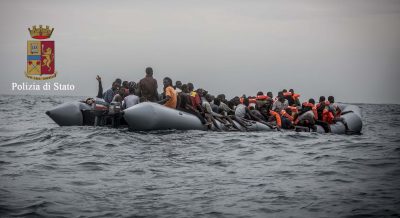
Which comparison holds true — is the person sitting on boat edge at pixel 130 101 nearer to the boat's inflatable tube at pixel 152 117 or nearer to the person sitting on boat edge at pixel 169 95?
the person sitting on boat edge at pixel 169 95

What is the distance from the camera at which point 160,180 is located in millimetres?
8758

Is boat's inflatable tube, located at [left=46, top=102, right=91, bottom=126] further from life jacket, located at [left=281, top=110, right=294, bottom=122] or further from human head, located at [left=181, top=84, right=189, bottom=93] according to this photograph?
life jacket, located at [left=281, top=110, right=294, bottom=122]

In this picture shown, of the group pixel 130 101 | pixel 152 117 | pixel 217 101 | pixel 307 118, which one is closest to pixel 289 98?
pixel 307 118

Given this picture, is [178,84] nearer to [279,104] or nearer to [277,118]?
[277,118]

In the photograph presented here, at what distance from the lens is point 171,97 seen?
583 inches

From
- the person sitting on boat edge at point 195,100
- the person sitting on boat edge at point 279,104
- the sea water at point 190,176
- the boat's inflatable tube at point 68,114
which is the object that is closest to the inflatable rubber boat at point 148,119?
the boat's inflatable tube at point 68,114

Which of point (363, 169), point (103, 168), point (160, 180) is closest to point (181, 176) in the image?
point (160, 180)

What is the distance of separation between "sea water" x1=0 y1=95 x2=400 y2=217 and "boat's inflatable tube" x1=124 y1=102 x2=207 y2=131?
322mm

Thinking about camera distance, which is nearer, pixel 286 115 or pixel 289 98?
pixel 286 115

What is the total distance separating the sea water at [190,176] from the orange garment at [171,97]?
111 cm

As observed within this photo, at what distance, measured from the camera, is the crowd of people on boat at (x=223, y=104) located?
1491 centimetres

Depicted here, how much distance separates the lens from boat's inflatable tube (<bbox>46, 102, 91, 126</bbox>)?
606 inches

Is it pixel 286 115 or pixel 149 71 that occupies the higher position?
pixel 149 71

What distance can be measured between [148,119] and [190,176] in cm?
502
